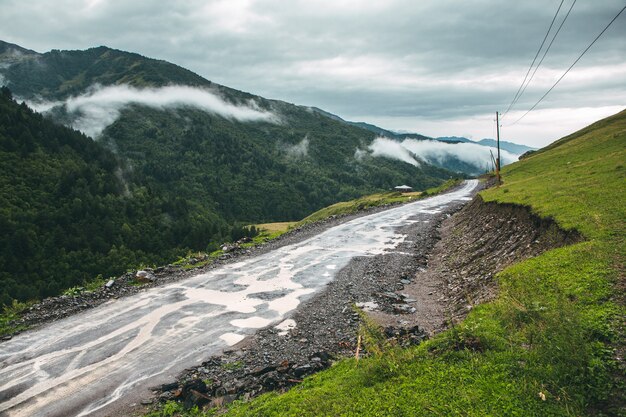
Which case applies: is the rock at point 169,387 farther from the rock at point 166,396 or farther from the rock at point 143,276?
the rock at point 143,276

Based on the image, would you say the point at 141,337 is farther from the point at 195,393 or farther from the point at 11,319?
the point at 11,319

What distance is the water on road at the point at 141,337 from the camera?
12750mm

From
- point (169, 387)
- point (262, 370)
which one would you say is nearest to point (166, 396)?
point (169, 387)

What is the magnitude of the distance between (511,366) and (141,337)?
49.9 ft

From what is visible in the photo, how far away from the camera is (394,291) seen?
22234 millimetres

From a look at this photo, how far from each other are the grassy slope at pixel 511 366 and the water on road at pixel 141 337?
552cm

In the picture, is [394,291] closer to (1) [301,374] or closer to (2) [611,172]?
(1) [301,374]

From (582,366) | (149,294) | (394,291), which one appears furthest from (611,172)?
(149,294)

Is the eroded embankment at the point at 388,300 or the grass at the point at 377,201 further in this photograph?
the grass at the point at 377,201

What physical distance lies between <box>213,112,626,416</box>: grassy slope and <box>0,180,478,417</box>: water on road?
5.52 meters

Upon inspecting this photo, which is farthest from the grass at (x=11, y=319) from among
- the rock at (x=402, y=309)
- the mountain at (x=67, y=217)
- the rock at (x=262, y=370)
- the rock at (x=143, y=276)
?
the mountain at (x=67, y=217)

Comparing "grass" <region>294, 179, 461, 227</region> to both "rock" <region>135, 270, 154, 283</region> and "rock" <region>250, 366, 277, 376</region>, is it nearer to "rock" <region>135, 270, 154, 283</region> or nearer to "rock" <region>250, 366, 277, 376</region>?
"rock" <region>135, 270, 154, 283</region>

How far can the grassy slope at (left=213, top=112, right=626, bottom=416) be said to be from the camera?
7.80 m

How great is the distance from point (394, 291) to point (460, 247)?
35.3ft
